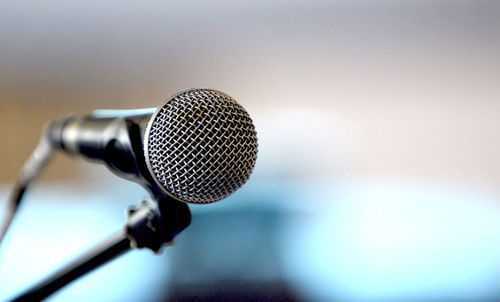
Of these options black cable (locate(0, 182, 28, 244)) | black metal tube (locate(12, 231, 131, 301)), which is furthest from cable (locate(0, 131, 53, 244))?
black metal tube (locate(12, 231, 131, 301))

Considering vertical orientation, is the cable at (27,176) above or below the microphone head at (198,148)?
below

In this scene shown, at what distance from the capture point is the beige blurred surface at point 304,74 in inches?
55.9

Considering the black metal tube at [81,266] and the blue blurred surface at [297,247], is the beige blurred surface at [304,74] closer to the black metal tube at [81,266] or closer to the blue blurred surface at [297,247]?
the blue blurred surface at [297,247]

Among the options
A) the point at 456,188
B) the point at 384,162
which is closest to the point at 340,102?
the point at 384,162

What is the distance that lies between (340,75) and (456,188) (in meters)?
0.60

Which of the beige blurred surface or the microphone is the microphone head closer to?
the microphone

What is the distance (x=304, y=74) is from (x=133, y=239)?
1160mm

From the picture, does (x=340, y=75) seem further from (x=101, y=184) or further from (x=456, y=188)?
(x=101, y=184)

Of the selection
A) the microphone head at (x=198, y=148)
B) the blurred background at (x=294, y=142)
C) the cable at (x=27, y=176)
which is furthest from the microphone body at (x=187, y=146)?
the blurred background at (x=294, y=142)

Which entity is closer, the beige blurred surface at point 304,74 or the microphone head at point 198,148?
the microphone head at point 198,148

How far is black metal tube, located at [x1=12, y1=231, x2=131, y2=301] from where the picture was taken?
0.40 m

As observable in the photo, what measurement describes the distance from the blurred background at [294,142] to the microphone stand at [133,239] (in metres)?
0.97

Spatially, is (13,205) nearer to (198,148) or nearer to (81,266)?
(81,266)

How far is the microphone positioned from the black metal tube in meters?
0.07
